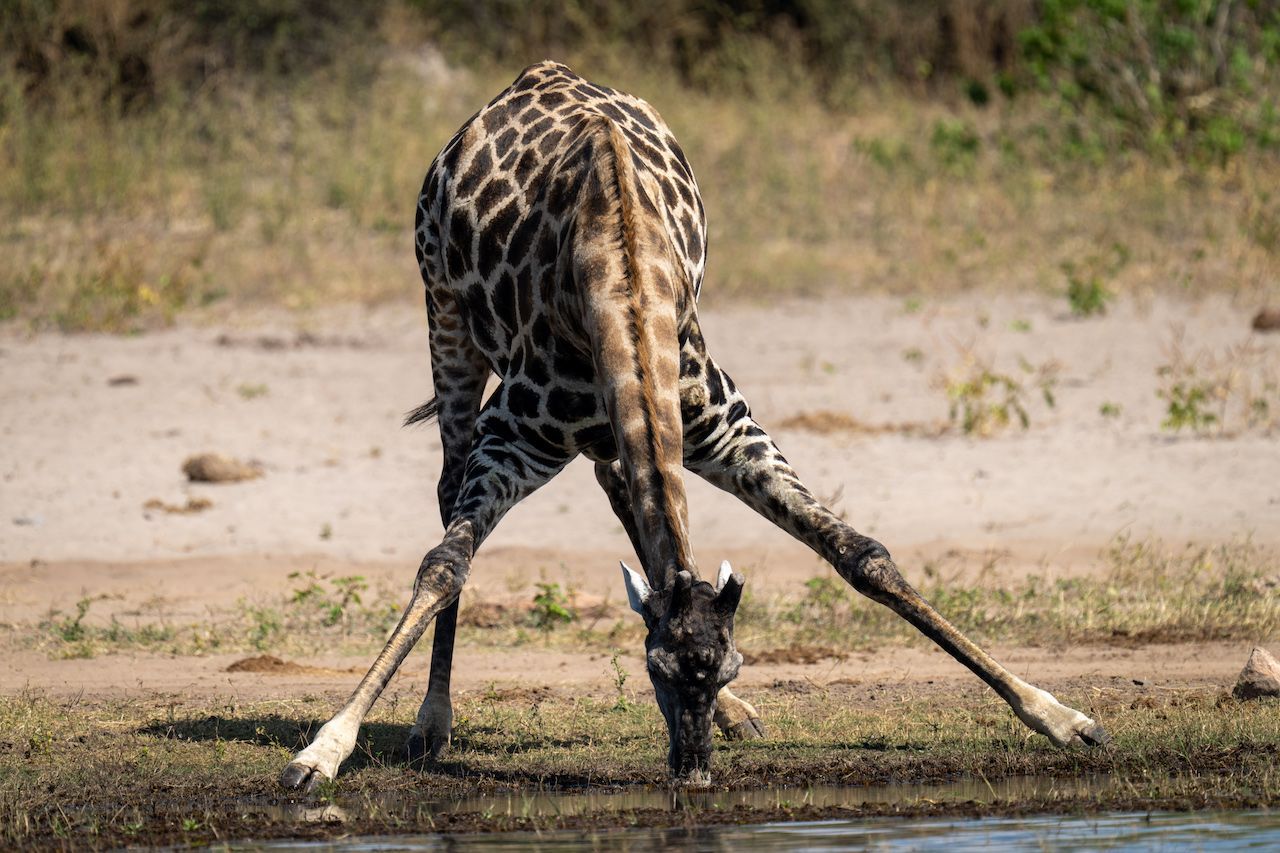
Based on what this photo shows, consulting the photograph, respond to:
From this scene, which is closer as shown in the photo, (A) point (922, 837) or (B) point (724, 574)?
(A) point (922, 837)

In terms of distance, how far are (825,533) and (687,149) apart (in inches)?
418

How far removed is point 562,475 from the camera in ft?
35.1

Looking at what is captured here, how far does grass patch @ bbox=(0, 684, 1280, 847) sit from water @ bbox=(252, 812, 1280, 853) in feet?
0.35

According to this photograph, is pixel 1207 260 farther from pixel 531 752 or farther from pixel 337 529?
pixel 531 752

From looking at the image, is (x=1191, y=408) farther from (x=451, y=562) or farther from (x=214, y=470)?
(x=451, y=562)

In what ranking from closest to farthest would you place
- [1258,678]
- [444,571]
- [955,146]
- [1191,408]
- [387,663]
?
1. [387,663]
2. [444,571]
3. [1258,678]
4. [1191,408]
5. [955,146]

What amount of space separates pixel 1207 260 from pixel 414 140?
6.57 metres

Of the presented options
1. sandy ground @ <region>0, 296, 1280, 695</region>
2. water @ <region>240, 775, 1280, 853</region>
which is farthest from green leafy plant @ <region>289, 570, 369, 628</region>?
water @ <region>240, 775, 1280, 853</region>

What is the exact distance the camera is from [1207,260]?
43.1 feet

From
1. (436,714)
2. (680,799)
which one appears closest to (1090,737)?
(680,799)

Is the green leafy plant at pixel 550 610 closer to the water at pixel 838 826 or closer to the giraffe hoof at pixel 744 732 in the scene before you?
the giraffe hoof at pixel 744 732

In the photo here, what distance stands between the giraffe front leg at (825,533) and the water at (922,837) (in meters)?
A: 0.63

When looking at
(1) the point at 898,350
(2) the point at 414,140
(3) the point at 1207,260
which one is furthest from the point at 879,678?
(2) the point at 414,140

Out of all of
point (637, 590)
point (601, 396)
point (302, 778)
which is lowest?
point (302, 778)
